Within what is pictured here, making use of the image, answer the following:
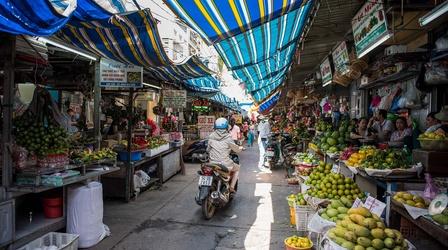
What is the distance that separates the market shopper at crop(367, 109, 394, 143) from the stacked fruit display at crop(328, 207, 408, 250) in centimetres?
415

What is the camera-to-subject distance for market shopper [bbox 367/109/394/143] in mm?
7234

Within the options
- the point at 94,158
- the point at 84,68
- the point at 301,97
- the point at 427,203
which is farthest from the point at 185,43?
Answer: the point at 427,203

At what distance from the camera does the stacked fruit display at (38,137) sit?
4.86 metres

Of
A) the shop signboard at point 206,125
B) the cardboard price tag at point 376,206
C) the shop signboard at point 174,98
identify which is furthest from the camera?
the shop signboard at point 206,125

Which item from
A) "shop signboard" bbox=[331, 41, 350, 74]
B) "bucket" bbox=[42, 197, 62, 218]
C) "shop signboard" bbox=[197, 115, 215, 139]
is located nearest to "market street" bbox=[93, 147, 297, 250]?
"bucket" bbox=[42, 197, 62, 218]

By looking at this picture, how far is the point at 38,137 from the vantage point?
Result: 490 centimetres

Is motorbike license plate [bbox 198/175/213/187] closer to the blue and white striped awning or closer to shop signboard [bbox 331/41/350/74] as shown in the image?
the blue and white striped awning

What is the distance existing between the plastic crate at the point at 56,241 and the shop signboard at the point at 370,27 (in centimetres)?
478

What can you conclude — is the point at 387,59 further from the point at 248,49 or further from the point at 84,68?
the point at 84,68

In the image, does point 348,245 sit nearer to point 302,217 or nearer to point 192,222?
point 302,217

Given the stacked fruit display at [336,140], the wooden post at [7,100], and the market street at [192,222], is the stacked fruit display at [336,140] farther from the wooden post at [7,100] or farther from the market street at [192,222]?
the wooden post at [7,100]

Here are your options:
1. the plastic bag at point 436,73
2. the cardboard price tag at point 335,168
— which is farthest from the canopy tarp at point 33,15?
the cardboard price tag at point 335,168

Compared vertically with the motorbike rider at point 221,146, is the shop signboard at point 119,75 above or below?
above

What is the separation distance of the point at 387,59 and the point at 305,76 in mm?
8649
